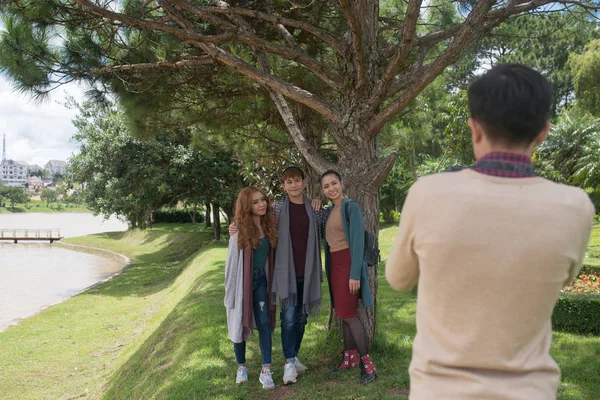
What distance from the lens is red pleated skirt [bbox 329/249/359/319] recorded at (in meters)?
3.93

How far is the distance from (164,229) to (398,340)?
2454 cm

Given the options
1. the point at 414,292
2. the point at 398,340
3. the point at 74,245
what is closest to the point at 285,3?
the point at 398,340

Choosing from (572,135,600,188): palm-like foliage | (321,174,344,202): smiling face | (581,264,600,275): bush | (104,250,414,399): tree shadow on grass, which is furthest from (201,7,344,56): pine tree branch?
(572,135,600,188): palm-like foliage

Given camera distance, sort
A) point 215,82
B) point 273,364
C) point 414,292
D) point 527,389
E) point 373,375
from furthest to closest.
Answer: point 414,292 < point 215,82 < point 273,364 < point 373,375 < point 527,389

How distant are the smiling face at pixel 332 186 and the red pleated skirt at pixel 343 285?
42cm

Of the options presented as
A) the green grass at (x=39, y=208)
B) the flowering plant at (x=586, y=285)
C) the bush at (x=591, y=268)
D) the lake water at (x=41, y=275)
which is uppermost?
the green grass at (x=39, y=208)

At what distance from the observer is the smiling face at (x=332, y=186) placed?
3.93 meters

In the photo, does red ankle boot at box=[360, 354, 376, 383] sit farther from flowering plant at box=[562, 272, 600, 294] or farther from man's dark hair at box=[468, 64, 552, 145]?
flowering plant at box=[562, 272, 600, 294]

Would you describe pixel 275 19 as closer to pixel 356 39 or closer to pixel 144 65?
pixel 356 39

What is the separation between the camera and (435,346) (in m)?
1.34

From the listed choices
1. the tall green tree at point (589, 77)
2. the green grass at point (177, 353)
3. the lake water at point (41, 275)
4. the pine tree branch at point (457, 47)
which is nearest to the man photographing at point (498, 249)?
the green grass at point (177, 353)

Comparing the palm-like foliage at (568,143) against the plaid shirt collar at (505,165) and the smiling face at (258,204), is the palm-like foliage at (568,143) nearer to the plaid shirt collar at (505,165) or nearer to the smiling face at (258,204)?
the smiling face at (258,204)

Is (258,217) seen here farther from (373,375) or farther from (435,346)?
(435,346)

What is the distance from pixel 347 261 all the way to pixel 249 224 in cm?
81
